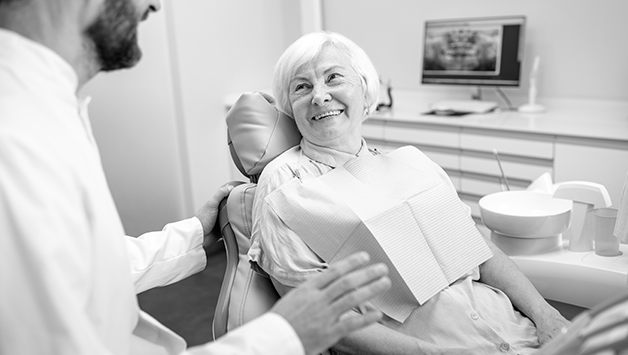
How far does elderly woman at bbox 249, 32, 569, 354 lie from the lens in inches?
58.4

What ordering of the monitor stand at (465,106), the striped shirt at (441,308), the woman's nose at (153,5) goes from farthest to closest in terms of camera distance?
the monitor stand at (465,106), the striped shirt at (441,308), the woman's nose at (153,5)

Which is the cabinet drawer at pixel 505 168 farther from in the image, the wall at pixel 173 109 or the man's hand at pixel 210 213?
the man's hand at pixel 210 213

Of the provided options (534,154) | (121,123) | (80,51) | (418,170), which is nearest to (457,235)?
(418,170)

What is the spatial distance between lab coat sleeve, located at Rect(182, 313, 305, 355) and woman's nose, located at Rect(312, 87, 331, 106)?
2.86 ft

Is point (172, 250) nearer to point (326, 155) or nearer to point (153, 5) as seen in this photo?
point (326, 155)

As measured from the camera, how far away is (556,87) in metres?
3.65

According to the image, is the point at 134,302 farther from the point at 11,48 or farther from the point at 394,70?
the point at 394,70

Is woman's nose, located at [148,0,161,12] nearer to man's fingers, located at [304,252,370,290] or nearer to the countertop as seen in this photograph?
man's fingers, located at [304,252,370,290]

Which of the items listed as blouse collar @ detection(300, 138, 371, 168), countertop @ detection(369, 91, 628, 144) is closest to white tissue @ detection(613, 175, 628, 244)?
blouse collar @ detection(300, 138, 371, 168)

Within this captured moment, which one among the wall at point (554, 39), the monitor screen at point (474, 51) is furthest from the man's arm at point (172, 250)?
the wall at point (554, 39)

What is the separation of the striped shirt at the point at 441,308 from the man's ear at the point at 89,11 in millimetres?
716

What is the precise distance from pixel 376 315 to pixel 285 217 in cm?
62

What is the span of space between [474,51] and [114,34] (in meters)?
3.15

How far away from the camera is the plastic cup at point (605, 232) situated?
1694 millimetres
